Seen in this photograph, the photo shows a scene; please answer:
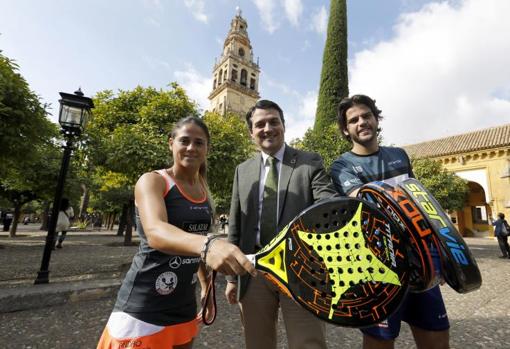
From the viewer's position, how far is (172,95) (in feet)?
38.7

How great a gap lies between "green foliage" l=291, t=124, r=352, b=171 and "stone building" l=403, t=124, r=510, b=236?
50.2ft

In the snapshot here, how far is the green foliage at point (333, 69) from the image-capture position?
17344 mm

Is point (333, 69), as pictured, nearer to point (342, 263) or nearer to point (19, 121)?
point (19, 121)

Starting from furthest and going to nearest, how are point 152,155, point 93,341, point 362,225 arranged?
point 152,155, point 93,341, point 362,225

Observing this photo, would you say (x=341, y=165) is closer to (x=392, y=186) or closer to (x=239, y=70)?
(x=392, y=186)

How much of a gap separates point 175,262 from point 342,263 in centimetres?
118

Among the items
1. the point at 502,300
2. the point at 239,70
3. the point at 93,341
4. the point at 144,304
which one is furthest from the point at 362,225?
the point at 239,70

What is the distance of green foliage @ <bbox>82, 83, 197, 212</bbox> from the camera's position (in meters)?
9.44

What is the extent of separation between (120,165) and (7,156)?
3259 millimetres

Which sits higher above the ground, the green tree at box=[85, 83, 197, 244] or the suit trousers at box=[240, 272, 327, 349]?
the green tree at box=[85, 83, 197, 244]

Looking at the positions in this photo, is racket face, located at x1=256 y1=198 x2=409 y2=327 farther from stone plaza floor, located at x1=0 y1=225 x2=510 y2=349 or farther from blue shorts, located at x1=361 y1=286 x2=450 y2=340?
stone plaza floor, located at x1=0 y1=225 x2=510 y2=349

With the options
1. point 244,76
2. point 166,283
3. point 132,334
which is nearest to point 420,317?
point 166,283

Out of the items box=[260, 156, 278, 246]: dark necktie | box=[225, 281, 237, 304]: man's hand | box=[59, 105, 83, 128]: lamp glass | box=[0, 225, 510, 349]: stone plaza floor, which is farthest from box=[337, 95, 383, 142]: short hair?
box=[59, 105, 83, 128]: lamp glass

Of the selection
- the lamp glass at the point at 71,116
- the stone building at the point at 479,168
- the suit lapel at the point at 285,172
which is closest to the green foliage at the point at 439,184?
the stone building at the point at 479,168
